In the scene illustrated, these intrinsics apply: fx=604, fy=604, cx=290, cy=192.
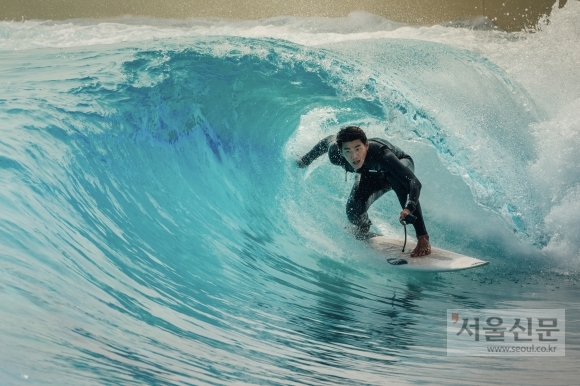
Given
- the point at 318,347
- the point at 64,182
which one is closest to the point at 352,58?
the point at 64,182

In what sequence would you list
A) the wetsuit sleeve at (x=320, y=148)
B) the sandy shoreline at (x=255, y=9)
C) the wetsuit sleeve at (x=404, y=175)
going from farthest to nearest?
1. the sandy shoreline at (x=255, y=9)
2. the wetsuit sleeve at (x=320, y=148)
3. the wetsuit sleeve at (x=404, y=175)

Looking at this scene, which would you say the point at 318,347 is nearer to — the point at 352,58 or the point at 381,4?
the point at 352,58

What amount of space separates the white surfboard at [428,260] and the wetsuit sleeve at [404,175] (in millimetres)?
280

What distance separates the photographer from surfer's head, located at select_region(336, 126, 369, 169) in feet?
7.79

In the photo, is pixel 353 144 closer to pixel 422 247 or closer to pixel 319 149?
pixel 319 149

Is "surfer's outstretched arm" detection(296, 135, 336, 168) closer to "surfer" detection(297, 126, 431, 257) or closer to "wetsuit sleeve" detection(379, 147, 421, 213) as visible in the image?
"surfer" detection(297, 126, 431, 257)

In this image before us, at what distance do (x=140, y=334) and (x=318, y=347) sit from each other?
516 mm

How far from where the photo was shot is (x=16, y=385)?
1266 millimetres

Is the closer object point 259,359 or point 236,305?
point 259,359

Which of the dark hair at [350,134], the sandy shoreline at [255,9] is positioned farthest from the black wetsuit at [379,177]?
the sandy shoreline at [255,9]

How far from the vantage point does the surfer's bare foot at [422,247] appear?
2479 millimetres

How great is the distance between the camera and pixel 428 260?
2492 mm

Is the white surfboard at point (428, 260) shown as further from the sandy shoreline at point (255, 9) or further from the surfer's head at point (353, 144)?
the sandy shoreline at point (255, 9)

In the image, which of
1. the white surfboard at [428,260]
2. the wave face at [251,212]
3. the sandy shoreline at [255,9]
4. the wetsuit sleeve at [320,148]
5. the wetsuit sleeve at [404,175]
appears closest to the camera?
the wave face at [251,212]
